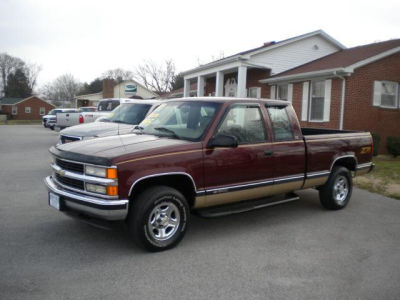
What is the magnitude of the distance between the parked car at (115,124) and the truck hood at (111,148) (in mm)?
3701

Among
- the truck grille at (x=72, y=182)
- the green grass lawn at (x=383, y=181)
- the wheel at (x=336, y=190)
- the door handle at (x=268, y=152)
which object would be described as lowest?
the green grass lawn at (x=383, y=181)

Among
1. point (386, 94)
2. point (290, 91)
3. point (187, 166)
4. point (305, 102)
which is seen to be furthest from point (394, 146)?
point (187, 166)

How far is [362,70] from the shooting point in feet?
51.3

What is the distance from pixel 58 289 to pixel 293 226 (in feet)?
11.5

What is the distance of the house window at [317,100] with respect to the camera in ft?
54.1

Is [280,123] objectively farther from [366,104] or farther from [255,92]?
[255,92]

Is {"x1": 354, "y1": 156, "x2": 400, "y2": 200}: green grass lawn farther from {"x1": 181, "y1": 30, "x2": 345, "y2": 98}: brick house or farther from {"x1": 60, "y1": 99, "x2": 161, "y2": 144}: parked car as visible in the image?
{"x1": 181, "y1": 30, "x2": 345, "y2": 98}: brick house

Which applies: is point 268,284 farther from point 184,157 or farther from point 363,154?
point 363,154

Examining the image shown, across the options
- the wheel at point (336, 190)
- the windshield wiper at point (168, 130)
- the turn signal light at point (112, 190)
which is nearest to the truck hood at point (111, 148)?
the windshield wiper at point (168, 130)

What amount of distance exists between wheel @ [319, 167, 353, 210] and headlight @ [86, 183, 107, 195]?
3.97 metres

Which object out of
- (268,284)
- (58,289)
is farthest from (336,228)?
(58,289)

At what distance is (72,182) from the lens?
4594mm

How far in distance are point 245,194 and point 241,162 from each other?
476 millimetres

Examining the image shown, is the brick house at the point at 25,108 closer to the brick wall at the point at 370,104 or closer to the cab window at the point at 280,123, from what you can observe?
the brick wall at the point at 370,104
